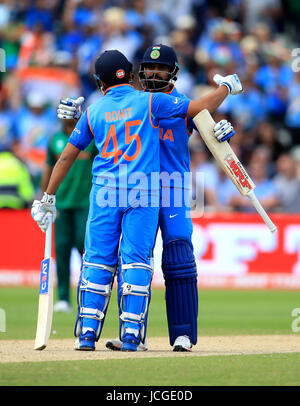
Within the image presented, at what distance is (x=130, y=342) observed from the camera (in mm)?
7039

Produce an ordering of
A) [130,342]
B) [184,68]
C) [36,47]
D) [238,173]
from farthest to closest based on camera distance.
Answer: [36,47]
[184,68]
[238,173]
[130,342]

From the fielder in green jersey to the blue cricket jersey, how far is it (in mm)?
3734

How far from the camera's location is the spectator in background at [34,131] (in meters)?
16.4

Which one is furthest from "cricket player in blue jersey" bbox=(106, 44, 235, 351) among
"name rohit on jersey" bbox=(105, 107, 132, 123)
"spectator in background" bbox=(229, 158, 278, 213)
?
"spectator in background" bbox=(229, 158, 278, 213)

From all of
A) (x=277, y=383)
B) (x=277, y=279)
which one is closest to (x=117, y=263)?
(x=277, y=383)

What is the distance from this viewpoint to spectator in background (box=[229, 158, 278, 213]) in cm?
1538

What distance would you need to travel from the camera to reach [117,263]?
23.7 feet

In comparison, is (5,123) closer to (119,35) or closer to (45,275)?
(119,35)

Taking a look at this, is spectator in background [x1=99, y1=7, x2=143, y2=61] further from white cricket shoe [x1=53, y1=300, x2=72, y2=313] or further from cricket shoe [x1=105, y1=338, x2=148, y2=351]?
cricket shoe [x1=105, y1=338, x2=148, y2=351]

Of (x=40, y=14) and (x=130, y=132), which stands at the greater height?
(x=40, y=14)

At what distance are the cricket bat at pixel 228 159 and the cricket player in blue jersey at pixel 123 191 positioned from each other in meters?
0.16

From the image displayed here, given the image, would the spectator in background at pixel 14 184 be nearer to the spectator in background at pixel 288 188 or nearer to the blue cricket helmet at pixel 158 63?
the spectator in background at pixel 288 188

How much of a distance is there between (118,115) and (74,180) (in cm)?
422

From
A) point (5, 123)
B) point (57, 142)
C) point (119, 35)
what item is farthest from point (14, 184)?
point (57, 142)
